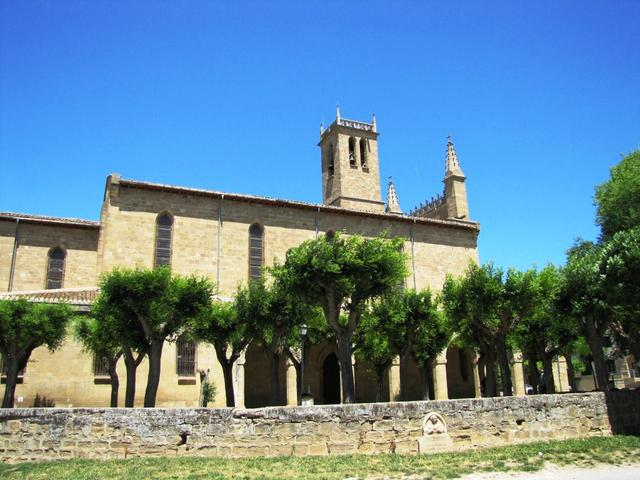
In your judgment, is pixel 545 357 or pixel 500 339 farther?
pixel 545 357

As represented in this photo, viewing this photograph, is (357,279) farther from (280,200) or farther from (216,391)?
(280,200)

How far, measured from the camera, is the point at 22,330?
18.2 meters

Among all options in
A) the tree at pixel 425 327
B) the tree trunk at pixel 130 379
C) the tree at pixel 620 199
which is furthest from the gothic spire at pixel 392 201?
the tree trunk at pixel 130 379

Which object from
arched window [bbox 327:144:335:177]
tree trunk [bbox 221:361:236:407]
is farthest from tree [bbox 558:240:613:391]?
arched window [bbox 327:144:335:177]

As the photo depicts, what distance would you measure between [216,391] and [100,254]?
9.47m

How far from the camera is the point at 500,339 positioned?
19.8 m

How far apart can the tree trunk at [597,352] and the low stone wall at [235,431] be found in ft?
25.9

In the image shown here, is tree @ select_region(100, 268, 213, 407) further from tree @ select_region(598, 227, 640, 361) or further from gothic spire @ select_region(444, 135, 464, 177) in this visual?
gothic spire @ select_region(444, 135, 464, 177)

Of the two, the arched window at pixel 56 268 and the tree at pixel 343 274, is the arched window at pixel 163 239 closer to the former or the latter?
the arched window at pixel 56 268

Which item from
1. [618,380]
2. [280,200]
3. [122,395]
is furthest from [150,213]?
[618,380]

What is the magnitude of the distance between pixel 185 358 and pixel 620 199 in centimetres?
2494

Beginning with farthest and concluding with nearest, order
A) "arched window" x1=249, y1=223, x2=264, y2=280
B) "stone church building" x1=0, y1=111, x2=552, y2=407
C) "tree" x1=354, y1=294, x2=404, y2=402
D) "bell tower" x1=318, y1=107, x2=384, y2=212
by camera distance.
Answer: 1. "bell tower" x1=318, y1=107, x2=384, y2=212
2. "arched window" x1=249, y1=223, x2=264, y2=280
3. "tree" x1=354, y1=294, x2=404, y2=402
4. "stone church building" x1=0, y1=111, x2=552, y2=407

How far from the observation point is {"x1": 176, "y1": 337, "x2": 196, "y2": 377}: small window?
23.3 m

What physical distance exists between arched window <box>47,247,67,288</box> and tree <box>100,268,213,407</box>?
10.2 m
